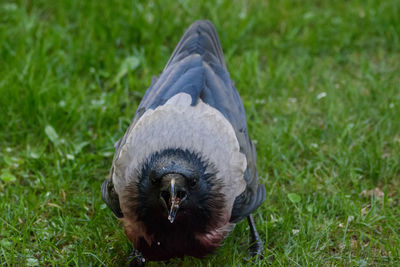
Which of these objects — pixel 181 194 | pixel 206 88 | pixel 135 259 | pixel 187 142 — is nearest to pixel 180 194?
pixel 181 194

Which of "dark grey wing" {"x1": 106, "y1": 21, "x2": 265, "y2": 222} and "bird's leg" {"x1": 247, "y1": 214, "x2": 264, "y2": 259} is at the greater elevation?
"dark grey wing" {"x1": 106, "y1": 21, "x2": 265, "y2": 222}

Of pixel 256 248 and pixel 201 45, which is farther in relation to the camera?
pixel 201 45

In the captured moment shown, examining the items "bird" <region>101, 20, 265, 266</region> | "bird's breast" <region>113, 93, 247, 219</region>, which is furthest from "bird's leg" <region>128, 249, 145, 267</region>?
"bird's breast" <region>113, 93, 247, 219</region>

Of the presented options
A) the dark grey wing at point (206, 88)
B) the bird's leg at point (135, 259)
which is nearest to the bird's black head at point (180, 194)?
the dark grey wing at point (206, 88)

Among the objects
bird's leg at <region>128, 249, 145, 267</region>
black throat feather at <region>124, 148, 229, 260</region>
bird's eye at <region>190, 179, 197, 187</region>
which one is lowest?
bird's leg at <region>128, 249, 145, 267</region>

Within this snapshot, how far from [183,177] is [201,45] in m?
1.64

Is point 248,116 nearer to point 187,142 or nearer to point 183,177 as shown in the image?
point 187,142

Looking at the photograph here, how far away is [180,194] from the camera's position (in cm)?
339

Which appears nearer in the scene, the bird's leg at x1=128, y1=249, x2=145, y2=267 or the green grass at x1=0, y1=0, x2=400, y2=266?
the bird's leg at x1=128, y1=249, x2=145, y2=267

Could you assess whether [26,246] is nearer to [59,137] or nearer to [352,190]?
[59,137]

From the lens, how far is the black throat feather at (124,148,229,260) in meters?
3.58

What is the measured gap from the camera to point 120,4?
251 inches

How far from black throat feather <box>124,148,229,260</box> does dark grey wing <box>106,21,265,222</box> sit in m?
0.26

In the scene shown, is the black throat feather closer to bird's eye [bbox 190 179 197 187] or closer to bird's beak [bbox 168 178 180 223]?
bird's eye [bbox 190 179 197 187]
